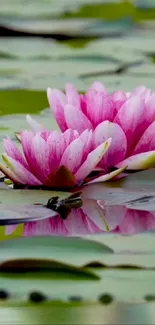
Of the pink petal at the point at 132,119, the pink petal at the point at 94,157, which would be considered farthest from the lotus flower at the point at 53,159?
the pink petal at the point at 132,119

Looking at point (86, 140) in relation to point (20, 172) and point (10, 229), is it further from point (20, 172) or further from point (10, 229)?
point (10, 229)

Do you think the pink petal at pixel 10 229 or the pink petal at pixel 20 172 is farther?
the pink petal at pixel 20 172

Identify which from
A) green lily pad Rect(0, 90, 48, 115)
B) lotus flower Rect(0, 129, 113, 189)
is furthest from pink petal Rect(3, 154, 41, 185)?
green lily pad Rect(0, 90, 48, 115)

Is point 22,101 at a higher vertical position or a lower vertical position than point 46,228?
lower

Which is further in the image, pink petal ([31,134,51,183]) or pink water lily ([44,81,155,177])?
pink water lily ([44,81,155,177])

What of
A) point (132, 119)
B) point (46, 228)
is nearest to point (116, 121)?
point (132, 119)

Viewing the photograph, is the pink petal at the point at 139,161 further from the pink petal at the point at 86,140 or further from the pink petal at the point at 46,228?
the pink petal at the point at 46,228

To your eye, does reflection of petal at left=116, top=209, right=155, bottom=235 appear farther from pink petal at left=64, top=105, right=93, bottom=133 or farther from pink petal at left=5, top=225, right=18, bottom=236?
pink petal at left=64, top=105, right=93, bottom=133
